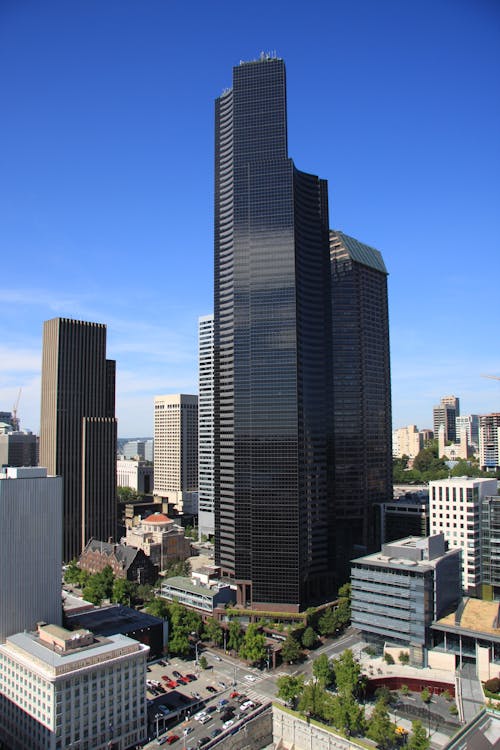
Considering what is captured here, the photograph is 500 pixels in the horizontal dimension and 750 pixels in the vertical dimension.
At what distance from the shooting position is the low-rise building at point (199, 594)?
126188 millimetres

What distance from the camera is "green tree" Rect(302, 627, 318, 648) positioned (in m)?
109

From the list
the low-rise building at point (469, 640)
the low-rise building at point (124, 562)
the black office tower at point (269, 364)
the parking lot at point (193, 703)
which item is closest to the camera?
the parking lot at point (193, 703)

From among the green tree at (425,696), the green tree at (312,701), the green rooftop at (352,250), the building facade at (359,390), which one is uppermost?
the green rooftop at (352,250)

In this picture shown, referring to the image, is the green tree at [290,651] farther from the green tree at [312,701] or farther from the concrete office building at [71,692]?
the concrete office building at [71,692]

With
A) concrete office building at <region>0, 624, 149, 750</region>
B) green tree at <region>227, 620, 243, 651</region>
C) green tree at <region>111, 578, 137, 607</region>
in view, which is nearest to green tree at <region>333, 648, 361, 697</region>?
green tree at <region>227, 620, 243, 651</region>

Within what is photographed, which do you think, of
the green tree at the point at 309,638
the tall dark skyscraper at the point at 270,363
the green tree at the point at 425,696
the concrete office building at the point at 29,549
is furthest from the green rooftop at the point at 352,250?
the green tree at the point at 425,696

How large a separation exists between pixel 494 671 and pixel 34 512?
246 ft

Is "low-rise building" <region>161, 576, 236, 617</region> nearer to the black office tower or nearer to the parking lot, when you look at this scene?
the black office tower

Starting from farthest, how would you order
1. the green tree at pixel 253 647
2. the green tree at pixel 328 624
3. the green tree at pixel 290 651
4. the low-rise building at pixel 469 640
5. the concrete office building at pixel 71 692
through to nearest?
the green tree at pixel 328 624 → the green tree at pixel 290 651 → the green tree at pixel 253 647 → the low-rise building at pixel 469 640 → the concrete office building at pixel 71 692

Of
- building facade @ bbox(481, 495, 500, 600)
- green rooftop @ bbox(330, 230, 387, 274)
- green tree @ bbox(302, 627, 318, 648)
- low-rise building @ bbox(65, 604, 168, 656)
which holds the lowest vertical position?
green tree @ bbox(302, 627, 318, 648)

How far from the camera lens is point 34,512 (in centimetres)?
9156

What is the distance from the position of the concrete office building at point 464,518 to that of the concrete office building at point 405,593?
15.5 meters

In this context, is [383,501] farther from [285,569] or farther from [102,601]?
[102,601]

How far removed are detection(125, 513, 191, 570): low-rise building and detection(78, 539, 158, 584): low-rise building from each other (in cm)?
1350
